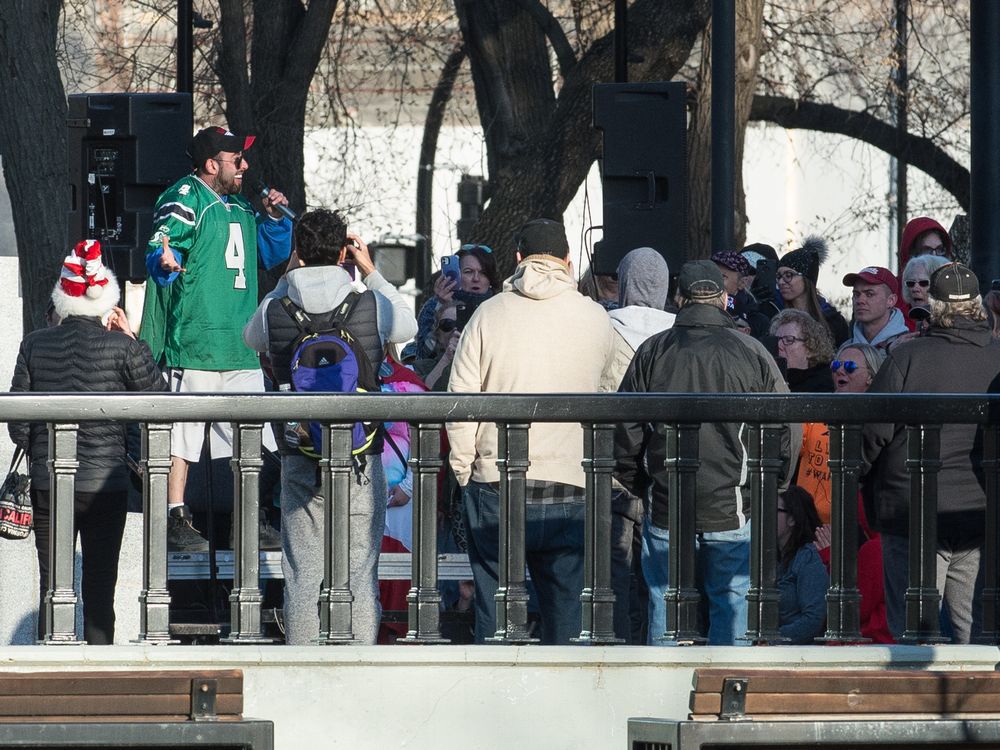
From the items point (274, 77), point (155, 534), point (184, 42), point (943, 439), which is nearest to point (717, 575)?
point (943, 439)

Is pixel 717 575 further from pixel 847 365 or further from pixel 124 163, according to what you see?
pixel 124 163

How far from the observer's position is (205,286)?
8.68 meters

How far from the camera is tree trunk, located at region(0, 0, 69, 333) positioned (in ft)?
39.1

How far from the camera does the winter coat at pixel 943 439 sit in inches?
272

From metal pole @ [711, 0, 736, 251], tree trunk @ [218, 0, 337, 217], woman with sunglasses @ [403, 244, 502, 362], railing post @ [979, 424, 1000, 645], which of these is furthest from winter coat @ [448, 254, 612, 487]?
tree trunk @ [218, 0, 337, 217]

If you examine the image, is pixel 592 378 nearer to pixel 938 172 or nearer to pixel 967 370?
pixel 967 370

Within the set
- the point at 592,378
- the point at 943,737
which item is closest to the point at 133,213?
the point at 592,378

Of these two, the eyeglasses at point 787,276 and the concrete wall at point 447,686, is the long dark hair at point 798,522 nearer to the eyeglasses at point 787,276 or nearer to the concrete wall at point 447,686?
the concrete wall at point 447,686

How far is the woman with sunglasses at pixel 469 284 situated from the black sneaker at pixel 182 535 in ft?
7.03

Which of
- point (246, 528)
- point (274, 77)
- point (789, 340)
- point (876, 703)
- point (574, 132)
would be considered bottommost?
point (876, 703)

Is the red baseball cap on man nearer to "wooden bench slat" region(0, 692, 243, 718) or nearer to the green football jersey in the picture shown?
the green football jersey

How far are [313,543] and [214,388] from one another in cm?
193

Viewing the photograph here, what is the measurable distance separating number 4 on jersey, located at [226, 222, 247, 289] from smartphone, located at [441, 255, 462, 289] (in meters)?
1.56

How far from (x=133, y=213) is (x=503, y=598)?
512 centimetres
